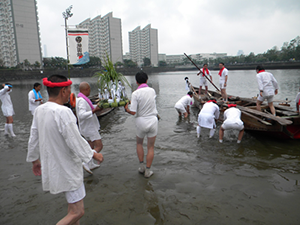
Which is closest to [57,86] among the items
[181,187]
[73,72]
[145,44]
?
[181,187]

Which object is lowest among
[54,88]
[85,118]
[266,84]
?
[85,118]

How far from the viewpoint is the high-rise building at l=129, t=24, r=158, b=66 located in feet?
490

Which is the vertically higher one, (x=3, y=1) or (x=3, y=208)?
(x=3, y=1)

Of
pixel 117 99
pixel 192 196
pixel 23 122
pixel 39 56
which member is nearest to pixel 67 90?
A: pixel 117 99

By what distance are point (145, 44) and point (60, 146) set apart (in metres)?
159

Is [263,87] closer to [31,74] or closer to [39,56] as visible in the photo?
[31,74]

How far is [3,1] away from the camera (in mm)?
72938

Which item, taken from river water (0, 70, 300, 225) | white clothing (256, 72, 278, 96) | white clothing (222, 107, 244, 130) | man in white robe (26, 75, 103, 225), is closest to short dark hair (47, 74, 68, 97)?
man in white robe (26, 75, 103, 225)

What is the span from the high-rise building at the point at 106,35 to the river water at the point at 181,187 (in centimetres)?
11981

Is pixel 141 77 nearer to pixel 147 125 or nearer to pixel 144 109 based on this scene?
pixel 144 109

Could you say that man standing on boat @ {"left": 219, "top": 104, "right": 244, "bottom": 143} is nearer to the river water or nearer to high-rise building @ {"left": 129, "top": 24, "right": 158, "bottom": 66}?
the river water

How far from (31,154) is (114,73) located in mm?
3276

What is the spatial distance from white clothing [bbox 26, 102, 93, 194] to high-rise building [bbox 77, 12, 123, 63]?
123m

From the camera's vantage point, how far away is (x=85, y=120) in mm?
4488
